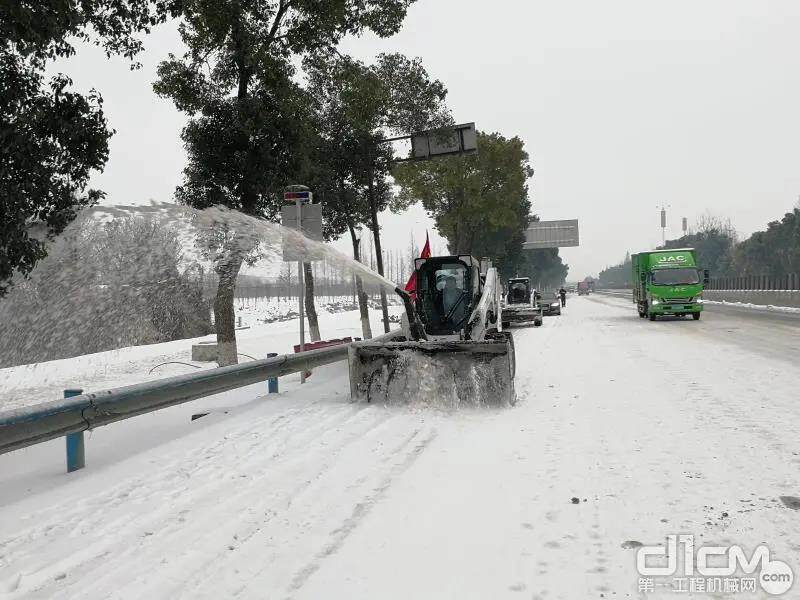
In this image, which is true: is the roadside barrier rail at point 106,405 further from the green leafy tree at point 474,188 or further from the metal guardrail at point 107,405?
the green leafy tree at point 474,188

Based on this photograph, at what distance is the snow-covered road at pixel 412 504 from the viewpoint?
3.11 m

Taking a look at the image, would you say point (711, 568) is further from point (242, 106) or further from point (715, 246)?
point (715, 246)

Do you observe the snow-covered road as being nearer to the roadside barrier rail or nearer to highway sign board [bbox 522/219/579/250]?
the roadside barrier rail

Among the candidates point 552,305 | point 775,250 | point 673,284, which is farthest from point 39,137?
point 775,250

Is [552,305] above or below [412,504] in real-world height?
above

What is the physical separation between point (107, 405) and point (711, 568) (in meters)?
4.48

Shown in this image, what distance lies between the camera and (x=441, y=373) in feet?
25.0

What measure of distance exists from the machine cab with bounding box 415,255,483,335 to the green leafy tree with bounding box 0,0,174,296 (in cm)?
531

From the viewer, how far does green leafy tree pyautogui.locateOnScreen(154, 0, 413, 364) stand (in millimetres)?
12844

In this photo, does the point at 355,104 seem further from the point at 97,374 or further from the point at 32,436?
the point at 32,436

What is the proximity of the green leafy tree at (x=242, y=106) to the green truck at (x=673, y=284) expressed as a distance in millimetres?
17192

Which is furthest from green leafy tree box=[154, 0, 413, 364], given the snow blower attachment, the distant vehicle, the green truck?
the distant vehicle

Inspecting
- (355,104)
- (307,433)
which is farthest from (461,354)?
(355,104)

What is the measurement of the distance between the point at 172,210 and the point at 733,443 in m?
8.20
